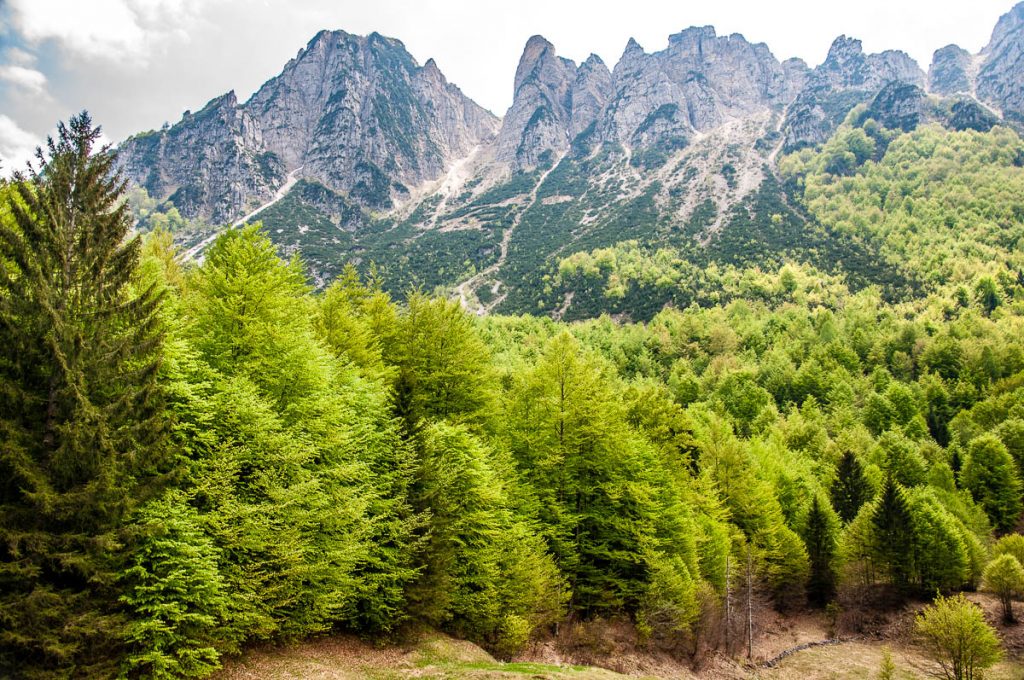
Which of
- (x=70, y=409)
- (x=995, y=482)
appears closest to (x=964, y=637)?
(x=995, y=482)

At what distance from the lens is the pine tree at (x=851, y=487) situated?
48812 mm

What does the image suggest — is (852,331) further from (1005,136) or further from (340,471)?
(1005,136)

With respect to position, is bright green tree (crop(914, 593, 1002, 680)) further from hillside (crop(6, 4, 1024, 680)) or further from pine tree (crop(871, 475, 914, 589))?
pine tree (crop(871, 475, 914, 589))

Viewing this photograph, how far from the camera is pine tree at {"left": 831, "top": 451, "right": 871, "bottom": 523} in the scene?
1922 inches

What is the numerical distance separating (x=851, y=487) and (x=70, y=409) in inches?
2219

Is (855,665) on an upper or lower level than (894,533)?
lower

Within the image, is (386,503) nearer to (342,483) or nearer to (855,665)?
(342,483)

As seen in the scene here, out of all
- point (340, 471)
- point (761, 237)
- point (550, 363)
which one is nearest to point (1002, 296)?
point (761, 237)

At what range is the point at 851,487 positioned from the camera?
49125 mm

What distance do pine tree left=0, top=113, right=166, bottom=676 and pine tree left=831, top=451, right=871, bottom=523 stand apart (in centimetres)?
5371

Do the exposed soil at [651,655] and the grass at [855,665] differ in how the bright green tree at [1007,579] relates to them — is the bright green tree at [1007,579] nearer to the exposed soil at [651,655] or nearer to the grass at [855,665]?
the exposed soil at [651,655]

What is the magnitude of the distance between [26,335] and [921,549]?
49.8m

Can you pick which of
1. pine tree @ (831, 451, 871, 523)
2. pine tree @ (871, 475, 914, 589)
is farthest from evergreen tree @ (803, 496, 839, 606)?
pine tree @ (831, 451, 871, 523)

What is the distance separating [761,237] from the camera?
16788 cm
